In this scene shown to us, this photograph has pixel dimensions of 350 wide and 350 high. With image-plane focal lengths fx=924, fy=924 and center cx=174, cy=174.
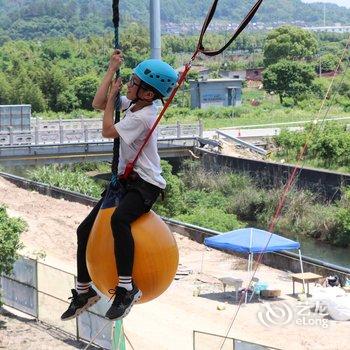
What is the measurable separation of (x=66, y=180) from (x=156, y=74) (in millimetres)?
32164

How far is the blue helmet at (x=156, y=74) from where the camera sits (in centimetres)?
528

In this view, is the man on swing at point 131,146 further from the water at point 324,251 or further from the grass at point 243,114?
the grass at point 243,114

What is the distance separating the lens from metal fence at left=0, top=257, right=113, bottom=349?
45.7ft

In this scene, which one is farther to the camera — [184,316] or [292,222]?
[292,222]

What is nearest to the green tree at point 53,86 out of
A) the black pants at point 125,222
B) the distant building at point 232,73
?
the distant building at point 232,73

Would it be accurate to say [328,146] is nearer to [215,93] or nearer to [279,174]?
[279,174]

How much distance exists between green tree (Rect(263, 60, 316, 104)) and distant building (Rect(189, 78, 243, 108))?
10.9ft

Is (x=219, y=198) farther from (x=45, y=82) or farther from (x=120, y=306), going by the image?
(x=45, y=82)

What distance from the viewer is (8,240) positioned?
1487 cm

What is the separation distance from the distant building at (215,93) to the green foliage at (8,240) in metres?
57.0

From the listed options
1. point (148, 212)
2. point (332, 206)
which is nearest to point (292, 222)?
point (332, 206)

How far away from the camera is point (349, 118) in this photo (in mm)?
55031

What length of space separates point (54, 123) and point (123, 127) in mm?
39791

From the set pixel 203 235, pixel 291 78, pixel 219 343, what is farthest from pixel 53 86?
pixel 219 343
